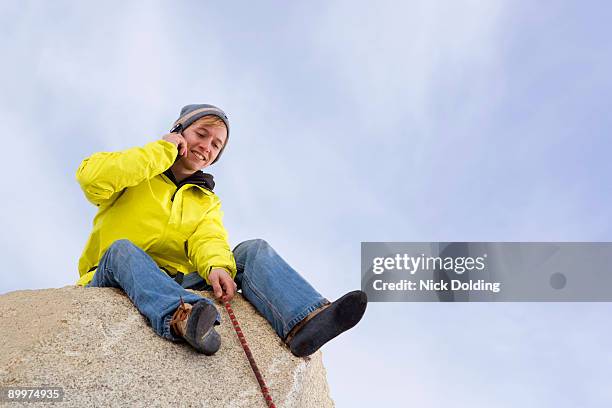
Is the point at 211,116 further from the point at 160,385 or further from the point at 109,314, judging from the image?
the point at 160,385

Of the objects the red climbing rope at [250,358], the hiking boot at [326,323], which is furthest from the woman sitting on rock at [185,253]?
the red climbing rope at [250,358]

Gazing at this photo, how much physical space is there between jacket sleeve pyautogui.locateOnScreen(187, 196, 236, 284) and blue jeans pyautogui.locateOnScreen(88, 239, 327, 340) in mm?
106

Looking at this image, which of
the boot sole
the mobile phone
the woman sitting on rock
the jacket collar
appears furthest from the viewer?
the mobile phone

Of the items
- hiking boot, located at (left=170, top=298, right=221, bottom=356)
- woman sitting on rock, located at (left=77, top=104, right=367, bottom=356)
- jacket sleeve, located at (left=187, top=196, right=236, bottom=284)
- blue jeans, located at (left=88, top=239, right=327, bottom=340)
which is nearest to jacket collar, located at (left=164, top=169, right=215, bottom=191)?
woman sitting on rock, located at (left=77, top=104, right=367, bottom=356)

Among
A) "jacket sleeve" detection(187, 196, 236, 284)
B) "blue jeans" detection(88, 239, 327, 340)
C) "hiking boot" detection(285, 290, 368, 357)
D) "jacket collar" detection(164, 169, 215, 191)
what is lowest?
Answer: "hiking boot" detection(285, 290, 368, 357)

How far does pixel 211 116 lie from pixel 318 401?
6.74ft

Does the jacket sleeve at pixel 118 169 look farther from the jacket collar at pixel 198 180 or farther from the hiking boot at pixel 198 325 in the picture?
the hiking boot at pixel 198 325

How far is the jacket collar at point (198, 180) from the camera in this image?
4461 mm

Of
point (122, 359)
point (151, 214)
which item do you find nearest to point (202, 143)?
point (151, 214)

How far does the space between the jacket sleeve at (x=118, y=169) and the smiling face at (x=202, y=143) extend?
404 millimetres

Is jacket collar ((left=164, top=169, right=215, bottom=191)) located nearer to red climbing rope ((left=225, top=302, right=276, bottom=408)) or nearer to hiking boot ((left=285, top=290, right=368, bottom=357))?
red climbing rope ((left=225, top=302, right=276, bottom=408))

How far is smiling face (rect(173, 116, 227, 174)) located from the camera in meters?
4.51

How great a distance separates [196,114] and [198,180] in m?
0.47

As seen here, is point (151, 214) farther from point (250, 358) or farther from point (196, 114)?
point (250, 358)
